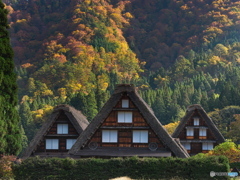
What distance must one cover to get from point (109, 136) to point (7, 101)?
12.3 meters

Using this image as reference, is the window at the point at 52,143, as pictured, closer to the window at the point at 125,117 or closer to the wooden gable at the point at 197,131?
the window at the point at 125,117

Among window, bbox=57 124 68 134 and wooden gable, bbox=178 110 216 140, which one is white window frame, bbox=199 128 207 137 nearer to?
wooden gable, bbox=178 110 216 140

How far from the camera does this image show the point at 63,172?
52281 millimetres

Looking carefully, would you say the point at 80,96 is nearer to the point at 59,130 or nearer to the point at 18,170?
the point at 59,130

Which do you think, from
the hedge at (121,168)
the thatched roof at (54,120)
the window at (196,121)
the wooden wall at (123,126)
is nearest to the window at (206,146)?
the window at (196,121)

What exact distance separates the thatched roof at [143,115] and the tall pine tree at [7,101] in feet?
25.9

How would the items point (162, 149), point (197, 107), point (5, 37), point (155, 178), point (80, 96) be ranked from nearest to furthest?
point (155, 178) → point (5, 37) → point (162, 149) → point (197, 107) → point (80, 96)

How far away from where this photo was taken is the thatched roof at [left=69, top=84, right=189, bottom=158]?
59.7 metres

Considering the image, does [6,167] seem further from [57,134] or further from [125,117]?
[57,134]

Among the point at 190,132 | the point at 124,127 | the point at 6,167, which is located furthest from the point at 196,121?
the point at 6,167

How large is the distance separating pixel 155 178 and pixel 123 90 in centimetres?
1284

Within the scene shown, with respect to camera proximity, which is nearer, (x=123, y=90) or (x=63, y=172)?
(x=63, y=172)

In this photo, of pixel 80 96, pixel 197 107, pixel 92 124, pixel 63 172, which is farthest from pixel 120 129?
pixel 80 96

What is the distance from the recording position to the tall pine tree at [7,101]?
2055 inches
